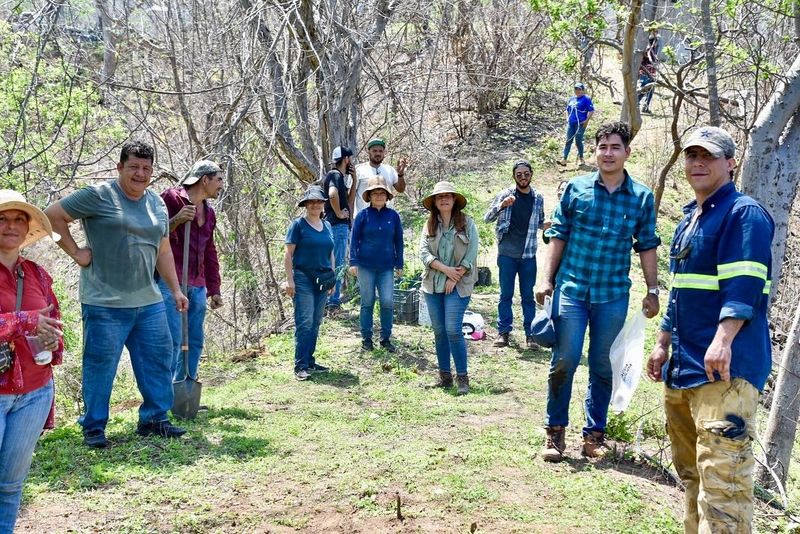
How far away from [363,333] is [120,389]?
8.86 feet

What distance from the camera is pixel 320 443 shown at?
572 centimetres

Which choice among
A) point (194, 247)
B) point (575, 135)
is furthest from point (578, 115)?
point (194, 247)

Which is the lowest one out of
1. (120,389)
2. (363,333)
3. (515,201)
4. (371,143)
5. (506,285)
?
→ (120,389)

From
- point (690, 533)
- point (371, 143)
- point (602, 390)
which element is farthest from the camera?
point (371, 143)

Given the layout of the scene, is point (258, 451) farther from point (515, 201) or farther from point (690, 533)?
point (515, 201)

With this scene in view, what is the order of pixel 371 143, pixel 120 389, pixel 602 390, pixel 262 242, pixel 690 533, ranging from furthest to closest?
pixel 262 242, pixel 371 143, pixel 120 389, pixel 602 390, pixel 690 533

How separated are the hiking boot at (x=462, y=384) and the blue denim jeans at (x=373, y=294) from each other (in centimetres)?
170

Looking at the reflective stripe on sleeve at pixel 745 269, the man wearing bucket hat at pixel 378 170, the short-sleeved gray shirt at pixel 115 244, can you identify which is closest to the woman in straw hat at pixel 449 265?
the man wearing bucket hat at pixel 378 170

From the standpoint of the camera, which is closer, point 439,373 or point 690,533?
point 690,533

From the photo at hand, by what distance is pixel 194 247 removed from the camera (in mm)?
6207

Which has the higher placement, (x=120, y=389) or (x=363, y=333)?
(x=363, y=333)

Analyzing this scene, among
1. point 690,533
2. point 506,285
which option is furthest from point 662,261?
point 690,533

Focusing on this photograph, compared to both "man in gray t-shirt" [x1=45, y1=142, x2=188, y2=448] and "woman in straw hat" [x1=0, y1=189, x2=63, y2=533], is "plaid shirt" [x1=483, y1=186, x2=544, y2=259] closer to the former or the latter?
"man in gray t-shirt" [x1=45, y1=142, x2=188, y2=448]

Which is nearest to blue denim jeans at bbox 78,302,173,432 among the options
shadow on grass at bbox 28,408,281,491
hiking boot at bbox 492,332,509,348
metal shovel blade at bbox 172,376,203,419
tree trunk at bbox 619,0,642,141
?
shadow on grass at bbox 28,408,281,491
